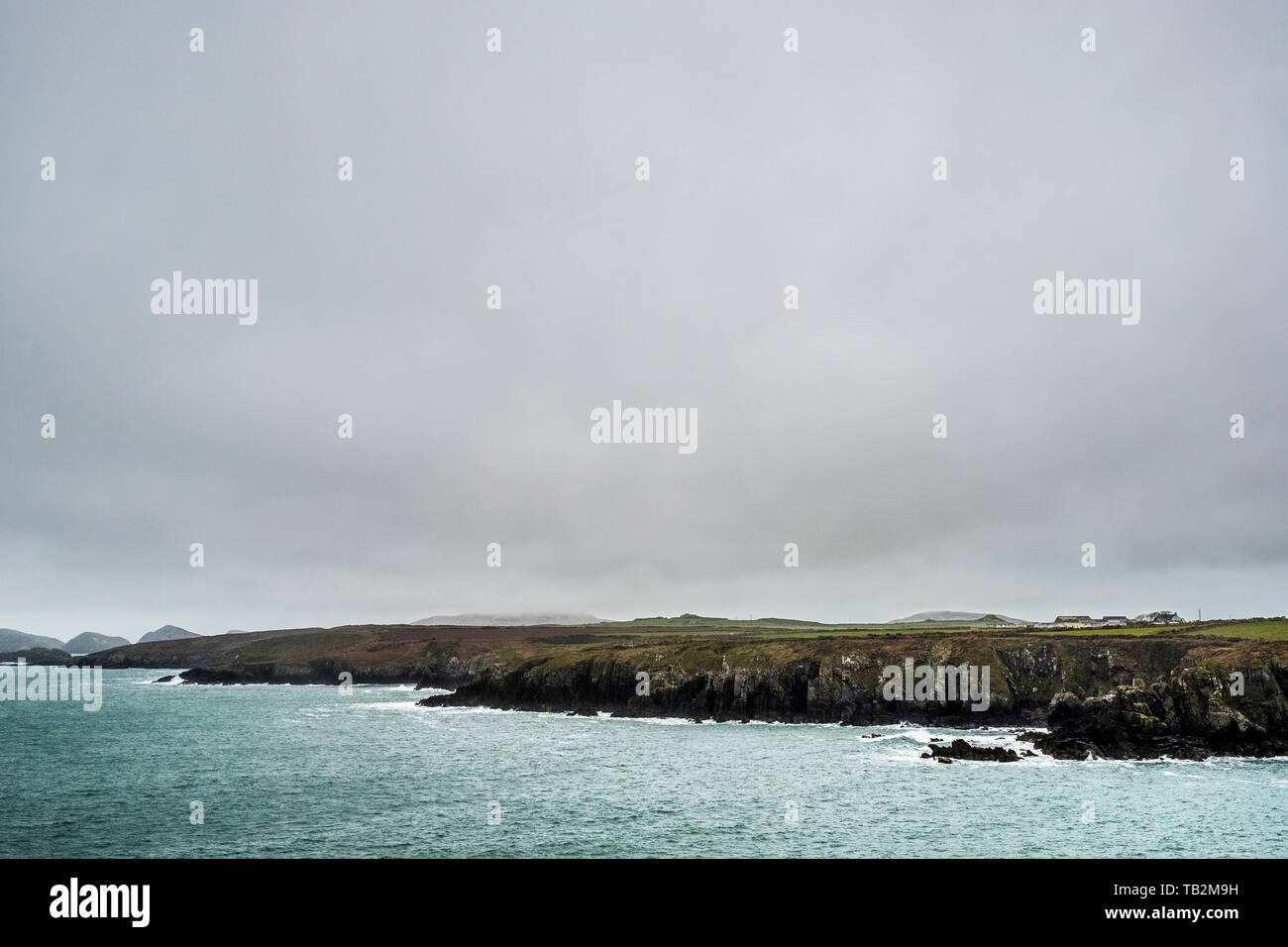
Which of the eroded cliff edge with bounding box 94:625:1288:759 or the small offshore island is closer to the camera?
the small offshore island

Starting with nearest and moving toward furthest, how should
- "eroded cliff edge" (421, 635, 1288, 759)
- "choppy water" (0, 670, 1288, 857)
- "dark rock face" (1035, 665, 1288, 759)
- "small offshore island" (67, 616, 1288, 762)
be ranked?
"choppy water" (0, 670, 1288, 857) → "dark rock face" (1035, 665, 1288, 759) → "small offshore island" (67, 616, 1288, 762) → "eroded cliff edge" (421, 635, 1288, 759)

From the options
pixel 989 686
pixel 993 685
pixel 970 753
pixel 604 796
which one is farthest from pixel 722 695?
pixel 604 796

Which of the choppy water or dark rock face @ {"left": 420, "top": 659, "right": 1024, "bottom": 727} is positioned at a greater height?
the choppy water

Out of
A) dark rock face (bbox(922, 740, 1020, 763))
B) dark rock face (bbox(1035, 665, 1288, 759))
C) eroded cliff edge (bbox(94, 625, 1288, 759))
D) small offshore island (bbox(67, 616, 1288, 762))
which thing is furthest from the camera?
eroded cliff edge (bbox(94, 625, 1288, 759))

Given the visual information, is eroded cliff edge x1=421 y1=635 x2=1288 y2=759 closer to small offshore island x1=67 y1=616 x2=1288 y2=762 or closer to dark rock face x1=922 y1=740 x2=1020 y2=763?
small offshore island x1=67 y1=616 x2=1288 y2=762

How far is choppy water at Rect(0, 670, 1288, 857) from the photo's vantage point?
4072 cm

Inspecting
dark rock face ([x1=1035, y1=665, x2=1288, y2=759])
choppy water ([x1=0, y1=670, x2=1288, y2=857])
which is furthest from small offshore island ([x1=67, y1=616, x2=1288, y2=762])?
choppy water ([x1=0, y1=670, x2=1288, y2=857])

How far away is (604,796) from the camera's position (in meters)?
51.9

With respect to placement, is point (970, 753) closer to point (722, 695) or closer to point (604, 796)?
point (604, 796)

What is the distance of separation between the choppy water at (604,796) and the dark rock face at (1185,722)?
12.0 ft

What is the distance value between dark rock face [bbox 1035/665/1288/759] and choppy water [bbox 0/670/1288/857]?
12.0ft

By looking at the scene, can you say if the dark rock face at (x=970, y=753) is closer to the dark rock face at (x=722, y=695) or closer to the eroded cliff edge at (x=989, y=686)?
the eroded cliff edge at (x=989, y=686)
